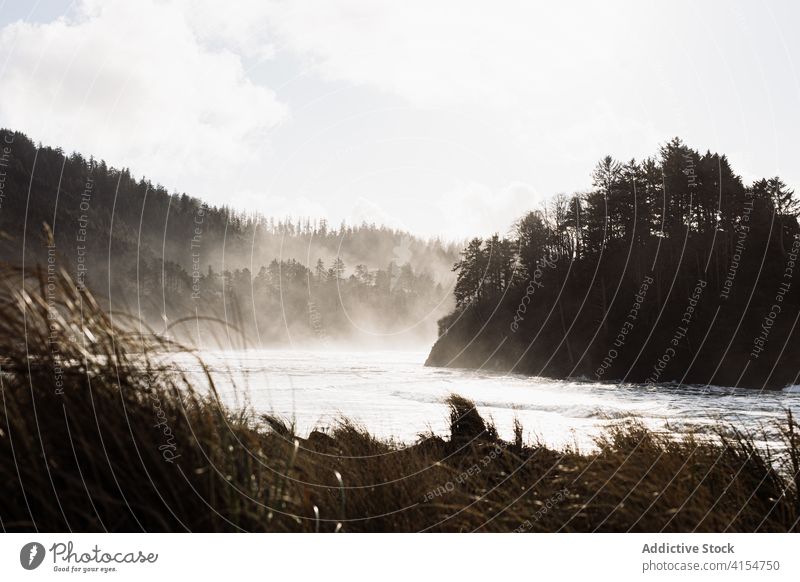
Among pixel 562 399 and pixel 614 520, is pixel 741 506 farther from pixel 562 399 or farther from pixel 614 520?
pixel 562 399

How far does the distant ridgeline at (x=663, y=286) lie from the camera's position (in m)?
35.5

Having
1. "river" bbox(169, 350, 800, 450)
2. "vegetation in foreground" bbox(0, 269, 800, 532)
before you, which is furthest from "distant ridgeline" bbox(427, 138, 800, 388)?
"vegetation in foreground" bbox(0, 269, 800, 532)

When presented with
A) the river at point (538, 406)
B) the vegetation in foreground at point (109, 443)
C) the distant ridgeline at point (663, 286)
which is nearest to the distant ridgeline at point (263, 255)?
the distant ridgeline at point (663, 286)

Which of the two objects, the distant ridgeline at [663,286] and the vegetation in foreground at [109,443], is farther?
the distant ridgeline at [663,286]

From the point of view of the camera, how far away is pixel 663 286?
1640 inches

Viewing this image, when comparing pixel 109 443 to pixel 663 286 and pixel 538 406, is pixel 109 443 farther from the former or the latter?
pixel 663 286

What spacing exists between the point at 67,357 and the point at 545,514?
3211 mm

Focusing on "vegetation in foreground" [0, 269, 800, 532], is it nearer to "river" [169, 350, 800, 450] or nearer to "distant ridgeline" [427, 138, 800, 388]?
"river" [169, 350, 800, 450]

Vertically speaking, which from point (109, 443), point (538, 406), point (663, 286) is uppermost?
point (663, 286)

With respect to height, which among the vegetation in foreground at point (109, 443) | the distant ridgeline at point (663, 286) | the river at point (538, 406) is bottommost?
the river at point (538, 406)

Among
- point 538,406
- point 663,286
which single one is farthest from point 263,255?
point 538,406

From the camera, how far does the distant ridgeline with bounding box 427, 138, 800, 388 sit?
3553cm

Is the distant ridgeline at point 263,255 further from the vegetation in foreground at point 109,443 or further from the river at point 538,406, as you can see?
the vegetation in foreground at point 109,443
